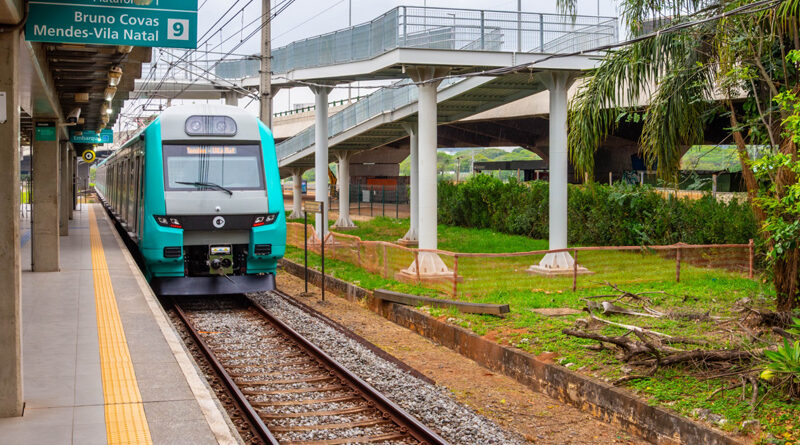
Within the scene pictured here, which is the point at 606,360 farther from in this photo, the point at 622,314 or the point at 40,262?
the point at 40,262

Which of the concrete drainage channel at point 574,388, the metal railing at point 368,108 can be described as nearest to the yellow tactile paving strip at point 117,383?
the concrete drainage channel at point 574,388

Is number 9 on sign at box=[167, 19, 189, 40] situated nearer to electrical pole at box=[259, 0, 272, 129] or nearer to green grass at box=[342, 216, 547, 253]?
electrical pole at box=[259, 0, 272, 129]

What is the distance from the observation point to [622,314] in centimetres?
1278

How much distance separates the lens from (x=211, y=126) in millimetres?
15070

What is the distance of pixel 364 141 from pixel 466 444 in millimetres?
23681

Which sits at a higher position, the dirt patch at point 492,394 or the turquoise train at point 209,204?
the turquoise train at point 209,204

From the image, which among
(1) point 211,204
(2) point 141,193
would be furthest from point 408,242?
(1) point 211,204

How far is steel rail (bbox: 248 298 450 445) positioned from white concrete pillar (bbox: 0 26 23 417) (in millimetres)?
3649

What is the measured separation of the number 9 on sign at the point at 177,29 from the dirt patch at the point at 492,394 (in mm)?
5209

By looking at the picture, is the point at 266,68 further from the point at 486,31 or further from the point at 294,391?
the point at 294,391

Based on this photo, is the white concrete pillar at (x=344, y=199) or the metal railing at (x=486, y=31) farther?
the white concrete pillar at (x=344, y=199)

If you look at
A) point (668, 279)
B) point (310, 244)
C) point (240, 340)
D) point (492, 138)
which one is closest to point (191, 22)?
point (240, 340)

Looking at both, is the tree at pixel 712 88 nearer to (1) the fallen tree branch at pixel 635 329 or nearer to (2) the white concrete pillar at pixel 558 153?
(1) the fallen tree branch at pixel 635 329

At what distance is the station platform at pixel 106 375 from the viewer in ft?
21.7
